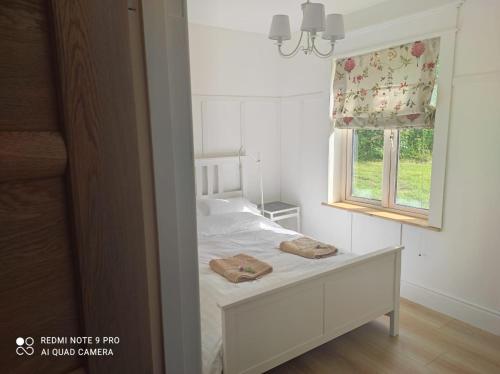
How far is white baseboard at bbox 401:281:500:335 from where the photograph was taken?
2.65m

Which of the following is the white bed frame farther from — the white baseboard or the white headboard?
the white headboard

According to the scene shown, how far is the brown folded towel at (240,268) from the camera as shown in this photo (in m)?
2.38

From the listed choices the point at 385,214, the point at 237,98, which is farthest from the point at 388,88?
the point at 237,98

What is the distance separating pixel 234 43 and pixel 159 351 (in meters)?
3.71

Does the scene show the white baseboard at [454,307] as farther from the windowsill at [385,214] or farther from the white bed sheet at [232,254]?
the white bed sheet at [232,254]

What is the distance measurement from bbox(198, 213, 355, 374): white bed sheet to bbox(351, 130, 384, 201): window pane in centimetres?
95

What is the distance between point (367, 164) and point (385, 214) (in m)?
0.58

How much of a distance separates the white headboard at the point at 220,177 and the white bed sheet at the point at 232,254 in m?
0.53

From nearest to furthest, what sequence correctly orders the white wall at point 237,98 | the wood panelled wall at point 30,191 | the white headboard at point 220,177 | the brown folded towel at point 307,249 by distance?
the wood panelled wall at point 30,191
the brown folded towel at point 307,249
the white wall at point 237,98
the white headboard at point 220,177

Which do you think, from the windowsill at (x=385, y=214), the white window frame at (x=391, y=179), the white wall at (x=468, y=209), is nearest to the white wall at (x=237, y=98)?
the windowsill at (x=385, y=214)

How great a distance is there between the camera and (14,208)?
0.43 meters

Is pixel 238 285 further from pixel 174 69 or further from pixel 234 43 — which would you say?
pixel 234 43

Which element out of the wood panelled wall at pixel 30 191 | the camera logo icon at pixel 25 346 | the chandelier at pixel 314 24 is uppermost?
the chandelier at pixel 314 24

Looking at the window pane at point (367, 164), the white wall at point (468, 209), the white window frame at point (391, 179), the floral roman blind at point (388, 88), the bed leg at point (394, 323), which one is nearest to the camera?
the white wall at point (468, 209)
